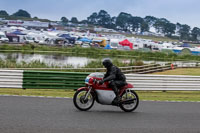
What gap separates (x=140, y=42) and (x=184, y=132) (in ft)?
283

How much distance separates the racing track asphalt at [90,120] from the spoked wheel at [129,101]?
195 mm

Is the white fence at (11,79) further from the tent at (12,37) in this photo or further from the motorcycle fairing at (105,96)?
the tent at (12,37)

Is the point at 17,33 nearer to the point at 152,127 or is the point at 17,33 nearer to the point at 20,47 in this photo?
the point at 20,47

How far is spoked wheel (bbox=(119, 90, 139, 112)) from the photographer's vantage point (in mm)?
11094

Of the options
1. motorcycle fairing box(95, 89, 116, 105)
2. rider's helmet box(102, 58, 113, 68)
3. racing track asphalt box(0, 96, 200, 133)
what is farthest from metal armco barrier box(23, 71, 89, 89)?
rider's helmet box(102, 58, 113, 68)

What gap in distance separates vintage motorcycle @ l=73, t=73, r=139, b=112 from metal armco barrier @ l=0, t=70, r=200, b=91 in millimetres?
7762

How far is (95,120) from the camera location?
934 centimetres

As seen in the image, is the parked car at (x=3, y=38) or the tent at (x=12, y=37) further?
the tent at (x=12, y=37)

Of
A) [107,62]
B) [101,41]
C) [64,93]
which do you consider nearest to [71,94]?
[64,93]

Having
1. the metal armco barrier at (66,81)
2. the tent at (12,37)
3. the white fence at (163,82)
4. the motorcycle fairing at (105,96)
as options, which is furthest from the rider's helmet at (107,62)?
the tent at (12,37)

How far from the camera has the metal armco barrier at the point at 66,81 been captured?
17.8m

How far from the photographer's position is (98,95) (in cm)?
1083

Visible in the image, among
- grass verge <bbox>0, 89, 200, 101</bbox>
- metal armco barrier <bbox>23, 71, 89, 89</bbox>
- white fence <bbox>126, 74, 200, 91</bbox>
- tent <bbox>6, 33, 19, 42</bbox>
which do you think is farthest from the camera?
tent <bbox>6, 33, 19, 42</bbox>

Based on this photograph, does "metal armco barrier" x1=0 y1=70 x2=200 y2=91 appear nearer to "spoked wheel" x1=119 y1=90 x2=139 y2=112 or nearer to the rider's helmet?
"spoked wheel" x1=119 y1=90 x2=139 y2=112
